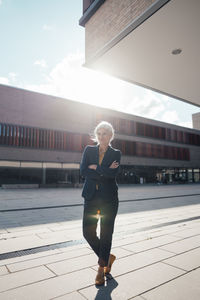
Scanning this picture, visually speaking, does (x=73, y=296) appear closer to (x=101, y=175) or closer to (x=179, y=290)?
(x=179, y=290)

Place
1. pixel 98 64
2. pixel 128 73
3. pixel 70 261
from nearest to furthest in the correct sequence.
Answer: pixel 70 261 → pixel 98 64 → pixel 128 73

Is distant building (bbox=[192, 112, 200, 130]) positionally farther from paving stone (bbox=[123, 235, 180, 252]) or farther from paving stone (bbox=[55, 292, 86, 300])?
paving stone (bbox=[55, 292, 86, 300])

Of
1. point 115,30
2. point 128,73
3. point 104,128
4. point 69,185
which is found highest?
point 115,30

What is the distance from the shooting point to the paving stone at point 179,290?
85.8 inches

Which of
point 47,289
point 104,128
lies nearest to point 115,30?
point 104,128

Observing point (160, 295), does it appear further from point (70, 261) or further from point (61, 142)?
point (61, 142)

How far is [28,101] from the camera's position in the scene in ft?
87.8

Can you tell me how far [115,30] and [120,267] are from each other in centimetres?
541

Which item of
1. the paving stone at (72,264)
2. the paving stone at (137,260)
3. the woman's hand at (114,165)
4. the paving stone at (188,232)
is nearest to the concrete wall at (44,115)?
the paving stone at (188,232)

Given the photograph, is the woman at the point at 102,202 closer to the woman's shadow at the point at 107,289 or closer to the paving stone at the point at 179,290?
the woman's shadow at the point at 107,289

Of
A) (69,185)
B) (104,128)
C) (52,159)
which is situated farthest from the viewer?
(52,159)

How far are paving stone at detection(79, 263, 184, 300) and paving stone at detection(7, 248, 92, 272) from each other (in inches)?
37.5

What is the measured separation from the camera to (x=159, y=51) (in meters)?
5.72

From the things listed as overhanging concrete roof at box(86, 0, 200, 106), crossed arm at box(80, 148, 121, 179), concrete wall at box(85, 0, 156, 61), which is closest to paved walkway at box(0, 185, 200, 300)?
crossed arm at box(80, 148, 121, 179)
